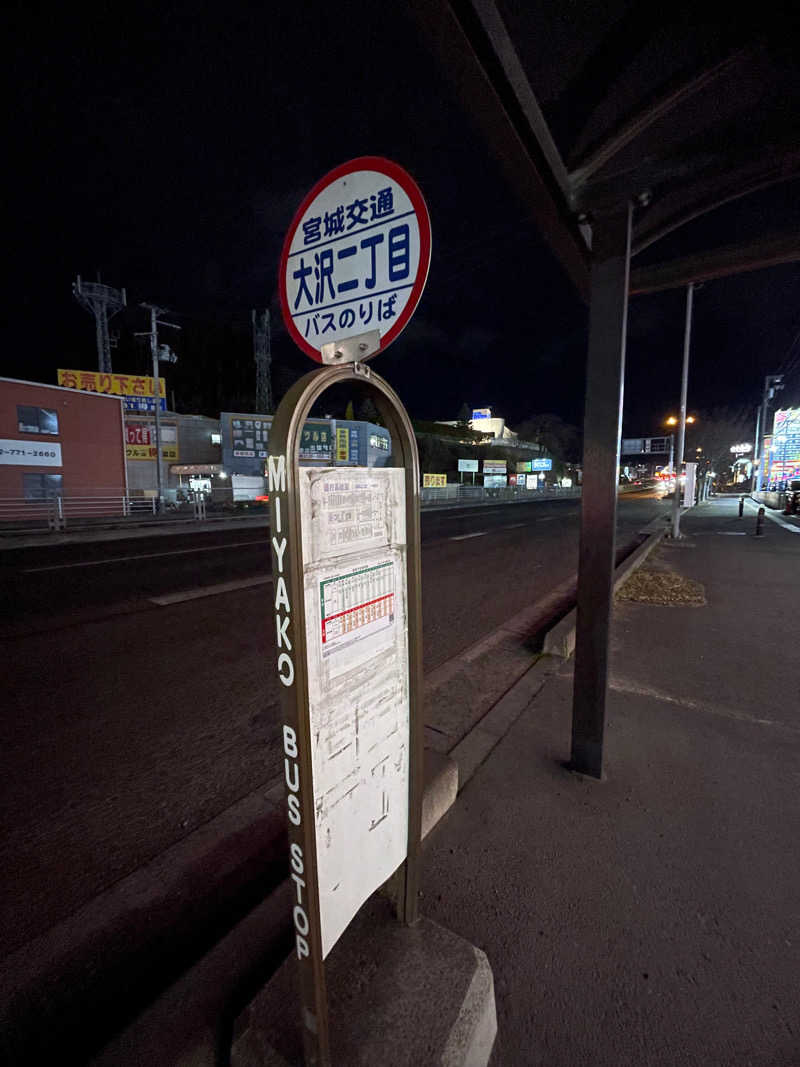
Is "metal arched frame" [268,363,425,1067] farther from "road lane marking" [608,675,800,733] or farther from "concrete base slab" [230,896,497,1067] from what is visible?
"road lane marking" [608,675,800,733]

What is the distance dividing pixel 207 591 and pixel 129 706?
372cm

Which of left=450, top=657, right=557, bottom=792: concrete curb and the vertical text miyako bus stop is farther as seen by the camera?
left=450, top=657, right=557, bottom=792: concrete curb

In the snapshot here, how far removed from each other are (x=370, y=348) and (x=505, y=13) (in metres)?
1.76

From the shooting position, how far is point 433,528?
1744cm

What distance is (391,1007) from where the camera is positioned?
1386 mm

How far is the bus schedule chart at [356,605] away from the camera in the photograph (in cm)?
123

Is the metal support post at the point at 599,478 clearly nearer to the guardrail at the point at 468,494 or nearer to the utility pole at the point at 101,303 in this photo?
the guardrail at the point at 468,494

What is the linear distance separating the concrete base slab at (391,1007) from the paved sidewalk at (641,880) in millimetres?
211

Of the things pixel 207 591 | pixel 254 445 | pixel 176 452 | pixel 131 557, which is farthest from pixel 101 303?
pixel 207 591

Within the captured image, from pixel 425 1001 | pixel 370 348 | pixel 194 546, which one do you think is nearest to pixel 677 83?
pixel 370 348

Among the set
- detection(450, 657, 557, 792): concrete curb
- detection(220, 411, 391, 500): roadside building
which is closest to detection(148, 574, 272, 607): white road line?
detection(450, 657, 557, 792): concrete curb

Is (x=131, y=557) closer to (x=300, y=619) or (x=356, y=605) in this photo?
(x=356, y=605)

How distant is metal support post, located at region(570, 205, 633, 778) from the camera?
8.11 ft

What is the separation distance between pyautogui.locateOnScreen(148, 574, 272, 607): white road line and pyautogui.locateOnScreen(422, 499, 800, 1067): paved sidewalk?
17.6ft
